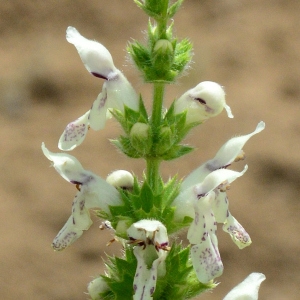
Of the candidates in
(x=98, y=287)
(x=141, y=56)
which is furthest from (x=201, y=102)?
(x=98, y=287)

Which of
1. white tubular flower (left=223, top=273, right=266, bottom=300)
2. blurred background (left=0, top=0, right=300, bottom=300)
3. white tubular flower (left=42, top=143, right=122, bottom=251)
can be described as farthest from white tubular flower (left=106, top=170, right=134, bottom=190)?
blurred background (left=0, top=0, right=300, bottom=300)

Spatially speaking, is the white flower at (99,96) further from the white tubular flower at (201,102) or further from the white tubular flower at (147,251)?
the white tubular flower at (147,251)

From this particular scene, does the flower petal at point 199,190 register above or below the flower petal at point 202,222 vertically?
above

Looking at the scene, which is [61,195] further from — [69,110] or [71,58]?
[71,58]

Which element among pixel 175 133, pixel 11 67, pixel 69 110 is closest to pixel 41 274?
pixel 69 110

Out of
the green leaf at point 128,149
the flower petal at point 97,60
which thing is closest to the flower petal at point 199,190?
the green leaf at point 128,149

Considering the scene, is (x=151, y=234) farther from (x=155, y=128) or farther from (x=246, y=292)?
(x=246, y=292)
